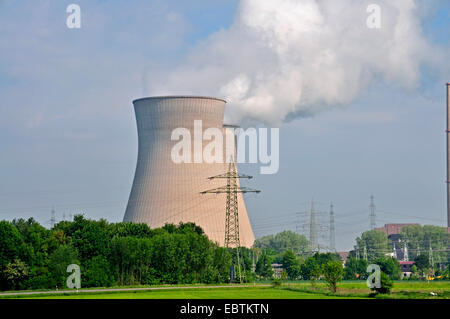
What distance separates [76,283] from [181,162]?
11.5 metres

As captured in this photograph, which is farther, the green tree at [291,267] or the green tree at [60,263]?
the green tree at [291,267]

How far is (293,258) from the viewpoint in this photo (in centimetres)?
4816

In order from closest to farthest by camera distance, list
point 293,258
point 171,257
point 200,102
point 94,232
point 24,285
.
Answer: point 24,285 → point 94,232 → point 171,257 → point 200,102 → point 293,258

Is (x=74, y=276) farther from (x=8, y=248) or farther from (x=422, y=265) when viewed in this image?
(x=422, y=265)

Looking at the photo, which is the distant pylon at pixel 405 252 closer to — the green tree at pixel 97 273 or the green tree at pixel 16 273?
the green tree at pixel 97 273

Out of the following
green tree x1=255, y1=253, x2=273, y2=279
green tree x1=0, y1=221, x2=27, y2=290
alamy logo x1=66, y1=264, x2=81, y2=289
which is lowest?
green tree x1=255, y1=253, x2=273, y2=279

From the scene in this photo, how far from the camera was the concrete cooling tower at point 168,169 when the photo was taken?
37594mm

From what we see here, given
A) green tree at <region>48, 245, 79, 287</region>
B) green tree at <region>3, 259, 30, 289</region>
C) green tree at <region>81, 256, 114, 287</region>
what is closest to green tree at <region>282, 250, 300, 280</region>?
green tree at <region>81, 256, 114, 287</region>

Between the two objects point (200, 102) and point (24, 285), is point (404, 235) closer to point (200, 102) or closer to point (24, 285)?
point (200, 102)

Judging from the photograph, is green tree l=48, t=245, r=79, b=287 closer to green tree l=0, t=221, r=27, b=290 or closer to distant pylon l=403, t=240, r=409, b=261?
green tree l=0, t=221, r=27, b=290

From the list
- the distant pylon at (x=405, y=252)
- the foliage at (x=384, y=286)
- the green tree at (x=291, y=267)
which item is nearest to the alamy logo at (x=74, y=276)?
the foliage at (x=384, y=286)

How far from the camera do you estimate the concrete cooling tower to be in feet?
123

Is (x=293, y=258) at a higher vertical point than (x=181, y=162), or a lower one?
lower
